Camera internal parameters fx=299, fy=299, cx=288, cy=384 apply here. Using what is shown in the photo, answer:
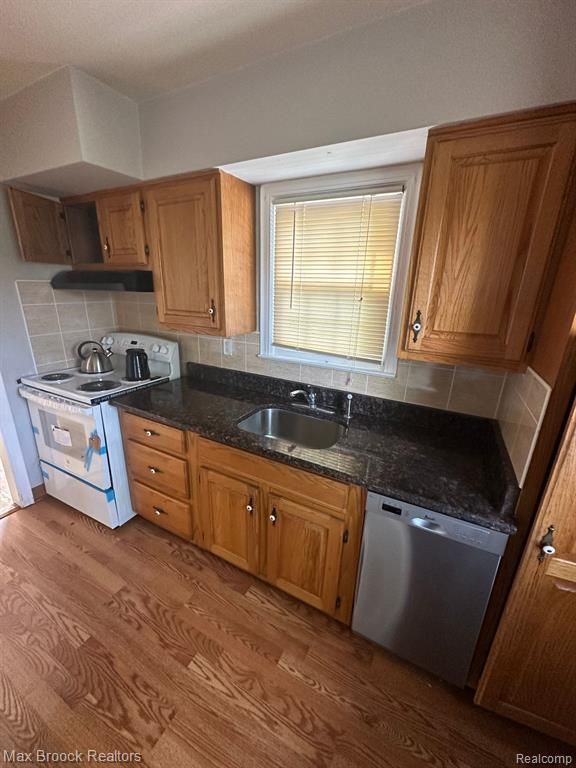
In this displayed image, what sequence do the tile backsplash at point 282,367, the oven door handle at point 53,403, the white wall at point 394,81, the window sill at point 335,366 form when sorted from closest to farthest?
the white wall at point 394,81 → the tile backsplash at point 282,367 → the window sill at point 335,366 → the oven door handle at point 53,403

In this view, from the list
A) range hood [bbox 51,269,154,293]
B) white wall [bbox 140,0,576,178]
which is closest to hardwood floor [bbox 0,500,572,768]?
range hood [bbox 51,269,154,293]

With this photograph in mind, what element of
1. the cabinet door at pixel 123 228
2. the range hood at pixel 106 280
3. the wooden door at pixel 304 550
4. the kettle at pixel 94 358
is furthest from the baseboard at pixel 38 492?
the wooden door at pixel 304 550

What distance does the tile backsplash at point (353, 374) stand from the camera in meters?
1.45

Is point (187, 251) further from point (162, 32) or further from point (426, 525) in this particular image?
point (426, 525)

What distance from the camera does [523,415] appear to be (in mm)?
1067

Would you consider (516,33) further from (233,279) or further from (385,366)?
(233,279)

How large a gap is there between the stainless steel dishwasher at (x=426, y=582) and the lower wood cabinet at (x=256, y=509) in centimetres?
9

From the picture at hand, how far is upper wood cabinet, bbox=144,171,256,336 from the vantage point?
1.52 meters

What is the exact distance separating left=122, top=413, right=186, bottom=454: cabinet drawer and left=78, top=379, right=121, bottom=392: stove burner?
0.24 meters

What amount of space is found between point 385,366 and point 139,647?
182 cm

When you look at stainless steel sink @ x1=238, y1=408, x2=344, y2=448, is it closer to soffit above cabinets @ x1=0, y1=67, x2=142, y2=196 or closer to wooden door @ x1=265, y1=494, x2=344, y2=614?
wooden door @ x1=265, y1=494, x2=344, y2=614

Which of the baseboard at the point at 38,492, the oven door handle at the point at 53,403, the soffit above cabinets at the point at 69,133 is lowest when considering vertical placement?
the baseboard at the point at 38,492

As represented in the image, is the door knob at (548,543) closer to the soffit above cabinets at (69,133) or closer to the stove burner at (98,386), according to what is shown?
the stove burner at (98,386)

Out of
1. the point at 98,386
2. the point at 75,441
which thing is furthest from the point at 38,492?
the point at 98,386
